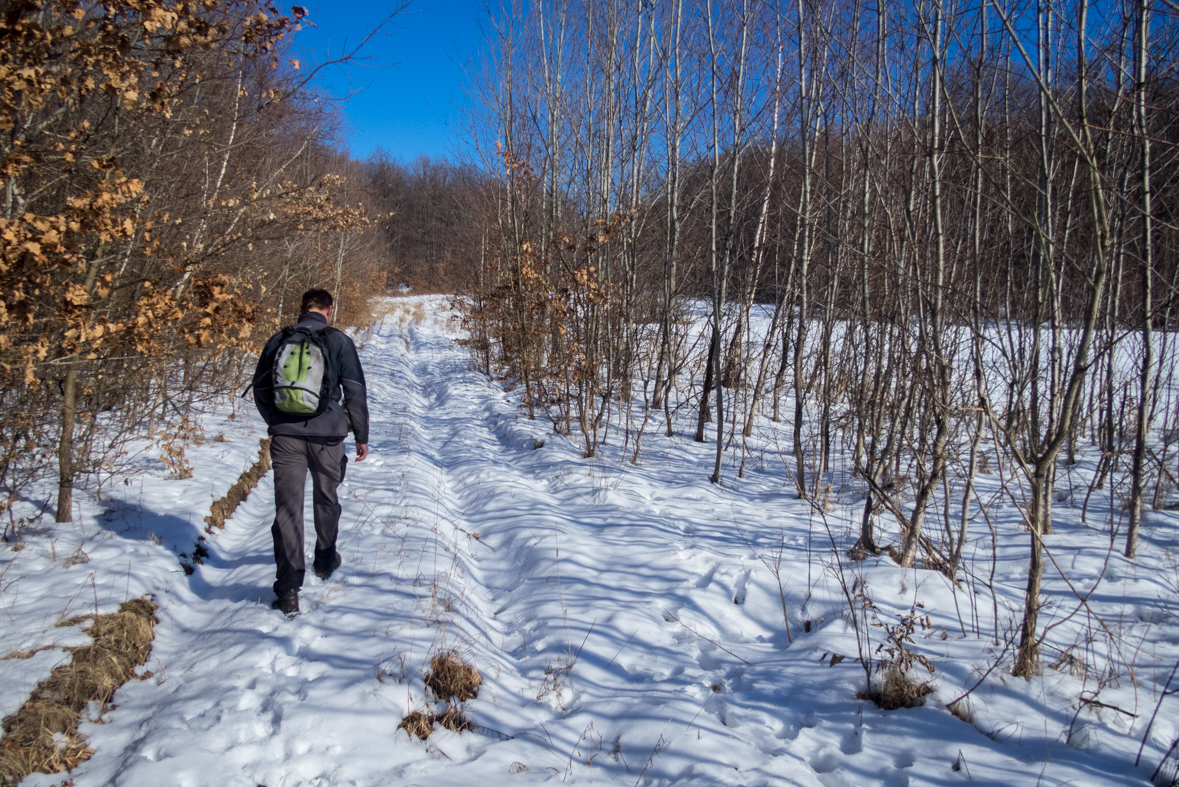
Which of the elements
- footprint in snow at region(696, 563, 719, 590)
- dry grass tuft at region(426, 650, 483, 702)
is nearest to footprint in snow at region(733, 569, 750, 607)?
footprint in snow at region(696, 563, 719, 590)

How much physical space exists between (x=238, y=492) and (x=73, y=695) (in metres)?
3.45

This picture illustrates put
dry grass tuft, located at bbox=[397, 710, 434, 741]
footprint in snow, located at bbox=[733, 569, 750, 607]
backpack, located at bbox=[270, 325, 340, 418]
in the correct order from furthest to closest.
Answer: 1. footprint in snow, located at bbox=[733, 569, 750, 607]
2. backpack, located at bbox=[270, 325, 340, 418]
3. dry grass tuft, located at bbox=[397, 710, 434, 741]

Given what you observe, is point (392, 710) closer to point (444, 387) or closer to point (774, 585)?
point (774, 585)

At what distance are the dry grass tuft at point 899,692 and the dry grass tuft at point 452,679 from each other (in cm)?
197

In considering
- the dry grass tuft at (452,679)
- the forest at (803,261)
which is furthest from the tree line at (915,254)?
the dry grass tuft at (452,679)

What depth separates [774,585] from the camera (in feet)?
13.6

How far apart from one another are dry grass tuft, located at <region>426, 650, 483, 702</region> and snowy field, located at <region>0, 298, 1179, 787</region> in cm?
8

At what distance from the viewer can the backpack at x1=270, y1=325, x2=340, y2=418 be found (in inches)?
142

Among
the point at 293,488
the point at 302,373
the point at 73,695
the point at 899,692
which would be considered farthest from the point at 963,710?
the point at 73,695

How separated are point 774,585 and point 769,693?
48.5 inches

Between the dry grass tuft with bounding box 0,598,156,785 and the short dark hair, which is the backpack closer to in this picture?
the short dark hair

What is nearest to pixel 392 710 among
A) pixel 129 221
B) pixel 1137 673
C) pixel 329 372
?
pixel 329 372

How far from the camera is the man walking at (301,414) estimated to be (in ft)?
12.0

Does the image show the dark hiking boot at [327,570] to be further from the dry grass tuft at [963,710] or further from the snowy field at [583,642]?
the dry grass tuft at [963,710]
